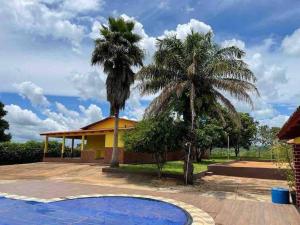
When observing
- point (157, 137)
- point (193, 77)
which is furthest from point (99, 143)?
point (193, 77)

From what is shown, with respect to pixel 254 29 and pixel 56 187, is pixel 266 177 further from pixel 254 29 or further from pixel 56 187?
pixel 56 187

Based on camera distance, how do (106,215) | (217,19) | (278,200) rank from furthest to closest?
1. (217,19)
2. (278,200)
3. (106,215)

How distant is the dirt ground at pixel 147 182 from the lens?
54.8 feet

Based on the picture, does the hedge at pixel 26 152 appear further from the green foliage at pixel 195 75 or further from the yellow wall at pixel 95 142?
the green foliage at pixel 195 75

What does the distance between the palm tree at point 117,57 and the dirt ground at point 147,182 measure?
317 cm

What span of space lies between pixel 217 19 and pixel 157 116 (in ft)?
23.4

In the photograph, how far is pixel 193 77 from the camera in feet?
62.7

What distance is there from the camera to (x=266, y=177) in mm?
24375

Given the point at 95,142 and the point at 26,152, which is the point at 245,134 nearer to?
the point at 95,142

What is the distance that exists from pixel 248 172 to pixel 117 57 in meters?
13.3

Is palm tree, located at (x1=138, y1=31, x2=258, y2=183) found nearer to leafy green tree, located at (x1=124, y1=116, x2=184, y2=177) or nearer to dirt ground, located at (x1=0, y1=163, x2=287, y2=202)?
leafy green tree, located at (x1=124, y1=116, x2=184, y2=177)

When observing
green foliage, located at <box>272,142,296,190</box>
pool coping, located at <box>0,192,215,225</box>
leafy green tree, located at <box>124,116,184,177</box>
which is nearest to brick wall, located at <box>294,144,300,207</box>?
green foliage, located at <box>272,142,296,190</box>

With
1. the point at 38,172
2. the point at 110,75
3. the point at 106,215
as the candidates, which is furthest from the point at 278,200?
the point at 38,172

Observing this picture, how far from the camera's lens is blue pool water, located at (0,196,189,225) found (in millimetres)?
10516
